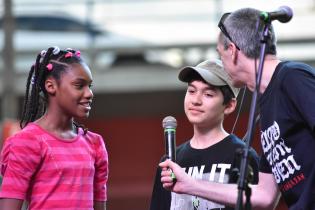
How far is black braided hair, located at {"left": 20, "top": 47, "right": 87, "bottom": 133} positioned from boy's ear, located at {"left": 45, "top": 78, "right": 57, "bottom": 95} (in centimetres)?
2

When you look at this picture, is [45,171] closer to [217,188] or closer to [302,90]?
[217,188]

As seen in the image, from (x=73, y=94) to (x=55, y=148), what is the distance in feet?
0.85

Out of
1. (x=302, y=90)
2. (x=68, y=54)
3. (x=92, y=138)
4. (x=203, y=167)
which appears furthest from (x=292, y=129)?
(x=68, y=54)

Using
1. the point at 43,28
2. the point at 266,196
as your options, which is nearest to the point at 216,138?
the point at 266,196

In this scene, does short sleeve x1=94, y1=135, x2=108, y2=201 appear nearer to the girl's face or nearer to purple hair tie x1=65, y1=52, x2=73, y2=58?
the girl's face

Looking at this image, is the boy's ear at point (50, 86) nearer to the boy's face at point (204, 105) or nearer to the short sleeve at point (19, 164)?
the short sleeve at point (19, 164)

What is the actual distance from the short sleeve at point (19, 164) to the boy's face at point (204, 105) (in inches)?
34.7

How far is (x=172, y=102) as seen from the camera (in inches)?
429

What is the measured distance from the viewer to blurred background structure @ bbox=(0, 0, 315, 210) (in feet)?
35.3

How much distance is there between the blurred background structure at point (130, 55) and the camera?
10.8 meters

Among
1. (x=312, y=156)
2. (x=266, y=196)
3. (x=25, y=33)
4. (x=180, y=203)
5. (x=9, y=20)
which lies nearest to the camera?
(x=312, y=156)

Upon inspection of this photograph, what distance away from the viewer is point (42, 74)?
3947mm

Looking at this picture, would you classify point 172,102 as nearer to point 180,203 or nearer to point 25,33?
point 25,33

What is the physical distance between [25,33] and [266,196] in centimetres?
801
